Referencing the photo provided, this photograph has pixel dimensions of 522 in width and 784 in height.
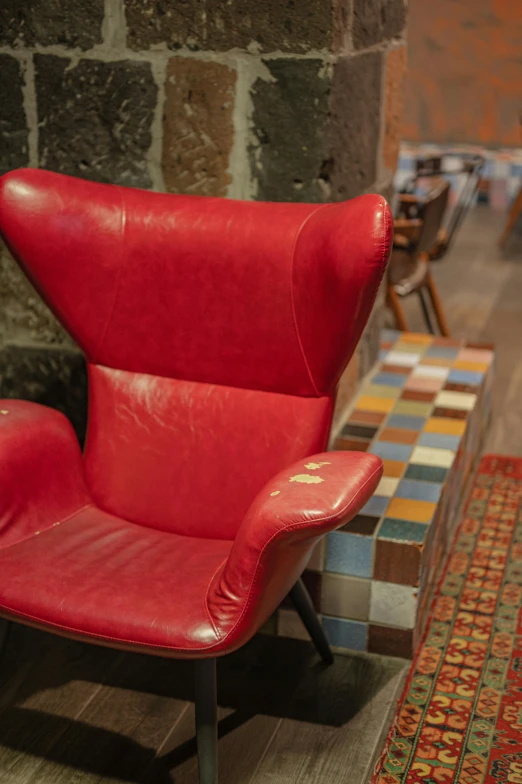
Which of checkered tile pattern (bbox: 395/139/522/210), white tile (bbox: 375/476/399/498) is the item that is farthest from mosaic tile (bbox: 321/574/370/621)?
checkered tile pattern (bbox: 395/139/522/210)

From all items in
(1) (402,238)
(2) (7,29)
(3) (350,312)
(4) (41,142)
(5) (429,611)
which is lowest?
(5) (429,611)

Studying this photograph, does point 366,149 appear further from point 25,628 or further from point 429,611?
point 25,628

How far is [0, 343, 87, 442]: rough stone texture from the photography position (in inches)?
99.0

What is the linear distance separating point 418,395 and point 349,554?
0.79m

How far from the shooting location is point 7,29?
227 centimetres

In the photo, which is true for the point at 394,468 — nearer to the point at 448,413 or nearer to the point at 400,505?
the point at 400,505

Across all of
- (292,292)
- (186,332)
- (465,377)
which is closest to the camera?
(292,292)

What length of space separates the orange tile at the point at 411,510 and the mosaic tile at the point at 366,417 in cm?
37

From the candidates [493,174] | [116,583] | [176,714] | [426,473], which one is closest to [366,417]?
[426,473]

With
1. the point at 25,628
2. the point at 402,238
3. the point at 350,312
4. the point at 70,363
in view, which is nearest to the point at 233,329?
the point at 350,312

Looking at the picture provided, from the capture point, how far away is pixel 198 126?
226 centimetres

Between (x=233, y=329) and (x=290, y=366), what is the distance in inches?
5.5

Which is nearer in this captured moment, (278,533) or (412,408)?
(278,533)

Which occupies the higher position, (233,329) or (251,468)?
(233,329)
